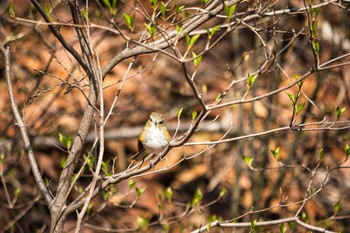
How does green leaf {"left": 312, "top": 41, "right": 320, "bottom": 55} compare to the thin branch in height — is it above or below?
above

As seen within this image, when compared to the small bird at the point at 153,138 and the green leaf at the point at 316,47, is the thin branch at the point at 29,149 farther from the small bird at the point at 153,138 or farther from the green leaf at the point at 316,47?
the green leaf at the point at 316,47

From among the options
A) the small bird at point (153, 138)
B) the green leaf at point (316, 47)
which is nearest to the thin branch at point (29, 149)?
the small bird at point (153, 138)

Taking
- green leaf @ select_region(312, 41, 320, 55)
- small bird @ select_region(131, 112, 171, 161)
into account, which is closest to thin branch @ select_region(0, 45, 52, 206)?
small bird @ select_region(131, 112, 171, 161)

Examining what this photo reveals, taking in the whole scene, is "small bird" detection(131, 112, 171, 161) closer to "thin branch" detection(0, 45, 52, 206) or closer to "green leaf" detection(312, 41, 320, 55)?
"thin branch" detection(0, 45, 52, 206)

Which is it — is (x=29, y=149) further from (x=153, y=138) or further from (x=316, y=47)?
(x=316, y=47)

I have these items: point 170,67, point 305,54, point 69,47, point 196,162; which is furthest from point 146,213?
point 69,47

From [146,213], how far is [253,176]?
67.9 inches

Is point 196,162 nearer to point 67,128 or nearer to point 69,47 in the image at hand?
point 67,128

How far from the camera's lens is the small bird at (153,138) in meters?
4.43

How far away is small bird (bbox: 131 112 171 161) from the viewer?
4.43 m

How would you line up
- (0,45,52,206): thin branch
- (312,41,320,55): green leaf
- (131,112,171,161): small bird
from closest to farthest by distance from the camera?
(312,41,320,55): green leaf < (0,45,52,206): thin branch < (131,112,171,161): small bird

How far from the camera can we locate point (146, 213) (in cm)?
770

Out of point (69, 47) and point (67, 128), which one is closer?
point (69, 47)

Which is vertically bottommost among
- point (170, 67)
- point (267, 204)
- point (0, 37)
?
point (267, 204)
